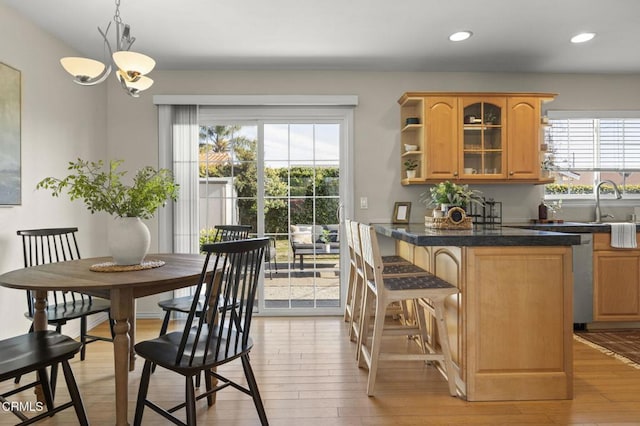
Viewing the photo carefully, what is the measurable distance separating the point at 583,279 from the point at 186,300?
3.32m

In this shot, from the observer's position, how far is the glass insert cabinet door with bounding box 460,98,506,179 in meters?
3.91

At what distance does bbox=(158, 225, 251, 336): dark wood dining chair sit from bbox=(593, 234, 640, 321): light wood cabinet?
3.04 metres

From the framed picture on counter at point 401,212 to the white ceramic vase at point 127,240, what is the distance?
2.57m

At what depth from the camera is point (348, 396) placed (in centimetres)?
239

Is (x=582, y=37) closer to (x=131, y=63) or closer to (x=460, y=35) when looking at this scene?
(x=460, y=35)

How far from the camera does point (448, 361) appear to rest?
2.39m

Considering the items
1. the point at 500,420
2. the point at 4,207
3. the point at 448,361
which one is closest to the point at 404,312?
the point at 448,361

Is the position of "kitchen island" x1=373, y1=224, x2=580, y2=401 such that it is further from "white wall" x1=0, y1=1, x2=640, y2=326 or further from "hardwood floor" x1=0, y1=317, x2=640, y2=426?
"white wall" x1=0, y1=1, x2=640, y2=326

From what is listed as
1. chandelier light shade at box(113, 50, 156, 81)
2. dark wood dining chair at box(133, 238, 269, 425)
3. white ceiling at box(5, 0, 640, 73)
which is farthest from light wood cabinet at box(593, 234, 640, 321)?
chandelier light shade at box(113, 50, 156, 81)

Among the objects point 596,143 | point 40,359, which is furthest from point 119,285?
point 596,143

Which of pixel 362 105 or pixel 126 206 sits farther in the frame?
pixel 362 105

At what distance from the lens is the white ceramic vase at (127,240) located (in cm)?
220

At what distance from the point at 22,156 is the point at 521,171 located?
163 inches

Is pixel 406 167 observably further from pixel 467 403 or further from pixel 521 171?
pixel 467 403
